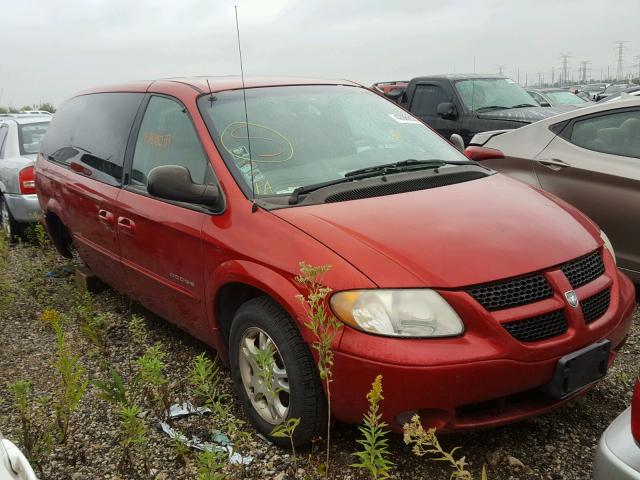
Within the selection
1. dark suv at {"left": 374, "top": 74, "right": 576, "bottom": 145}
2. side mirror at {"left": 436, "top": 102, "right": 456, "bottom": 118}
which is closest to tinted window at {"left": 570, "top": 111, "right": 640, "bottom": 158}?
dark suv at {"left": 374, "top": 74, "right": 576, "bottom": 145}

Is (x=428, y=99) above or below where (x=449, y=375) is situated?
above

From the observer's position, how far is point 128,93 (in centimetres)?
425

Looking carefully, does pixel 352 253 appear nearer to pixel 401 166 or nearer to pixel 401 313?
pixel 401 313

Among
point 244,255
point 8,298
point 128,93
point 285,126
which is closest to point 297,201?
point 244,255

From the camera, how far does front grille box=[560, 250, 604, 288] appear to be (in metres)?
2.59

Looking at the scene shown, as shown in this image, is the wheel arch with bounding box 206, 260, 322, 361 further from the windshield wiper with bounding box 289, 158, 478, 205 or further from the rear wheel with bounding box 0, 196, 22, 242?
the rear wheel with bounding box 0, 196, 22, 242

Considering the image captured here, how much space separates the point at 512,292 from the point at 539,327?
0.17 meters

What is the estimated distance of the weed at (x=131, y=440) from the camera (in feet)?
8.55

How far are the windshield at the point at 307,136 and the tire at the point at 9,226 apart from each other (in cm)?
476

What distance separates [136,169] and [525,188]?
90.8 inches

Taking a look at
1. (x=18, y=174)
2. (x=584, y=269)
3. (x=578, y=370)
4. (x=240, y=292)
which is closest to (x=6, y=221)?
(x=18, y=174)

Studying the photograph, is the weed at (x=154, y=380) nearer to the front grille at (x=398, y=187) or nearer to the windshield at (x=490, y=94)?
the front grille at (x=398, y=187)

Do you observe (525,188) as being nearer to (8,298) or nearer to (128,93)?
(128,93)

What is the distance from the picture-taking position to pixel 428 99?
31.7 ft
